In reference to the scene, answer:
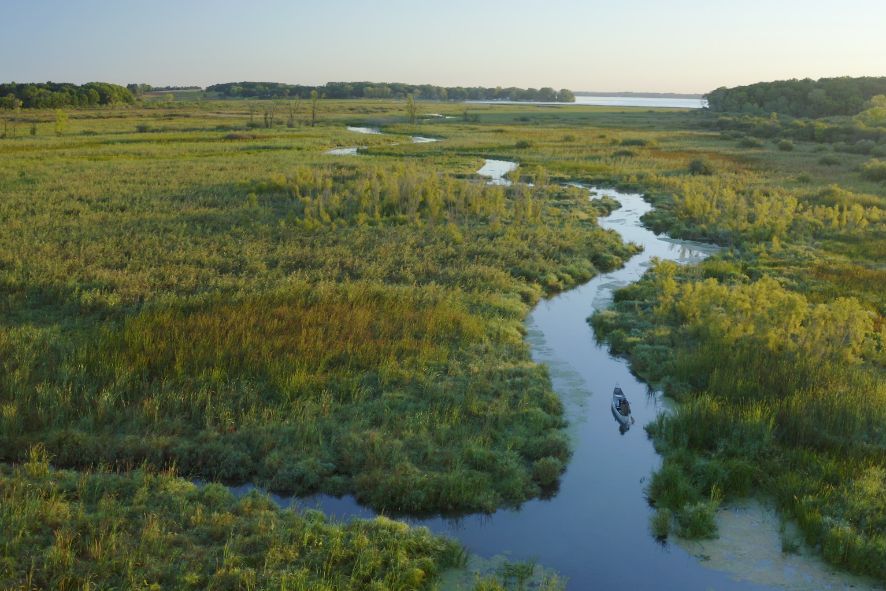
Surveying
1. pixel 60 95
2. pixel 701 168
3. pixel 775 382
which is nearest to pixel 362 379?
pixel 775 382

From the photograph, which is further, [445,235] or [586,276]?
[445,235]

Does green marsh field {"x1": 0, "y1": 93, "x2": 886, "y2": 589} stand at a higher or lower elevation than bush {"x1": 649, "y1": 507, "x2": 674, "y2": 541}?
higher

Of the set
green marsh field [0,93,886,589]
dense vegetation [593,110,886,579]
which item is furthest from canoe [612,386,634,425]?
green marsh field [0,93,886,589]

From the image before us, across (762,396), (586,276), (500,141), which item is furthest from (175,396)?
(500,141)

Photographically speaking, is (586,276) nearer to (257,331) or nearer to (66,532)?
(257,331)

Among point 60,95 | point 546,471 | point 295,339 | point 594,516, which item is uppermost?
→ point 60,95

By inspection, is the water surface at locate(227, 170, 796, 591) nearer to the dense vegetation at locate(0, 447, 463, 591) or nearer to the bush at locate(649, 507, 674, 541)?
the bush at locate(649, 507, 674, 541)

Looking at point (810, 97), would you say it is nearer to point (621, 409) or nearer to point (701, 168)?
point (701, 168)
